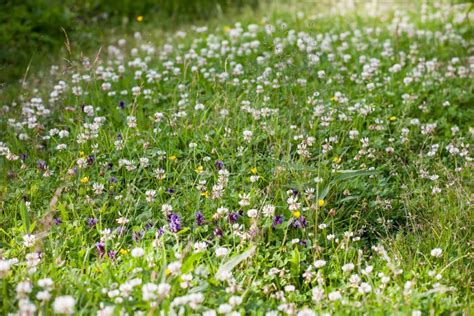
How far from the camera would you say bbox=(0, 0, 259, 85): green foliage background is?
7.57 metres

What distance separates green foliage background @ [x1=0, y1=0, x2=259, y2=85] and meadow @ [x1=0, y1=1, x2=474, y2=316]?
786 mm

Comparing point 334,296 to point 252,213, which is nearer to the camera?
point 334,296

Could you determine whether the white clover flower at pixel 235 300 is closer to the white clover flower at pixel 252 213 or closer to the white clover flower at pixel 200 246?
the white clover flower at pixel 200 246

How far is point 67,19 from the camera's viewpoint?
8305 millimetres

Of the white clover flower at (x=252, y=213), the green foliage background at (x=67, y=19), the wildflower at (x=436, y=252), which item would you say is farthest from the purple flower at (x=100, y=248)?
the green foliage background at (x=67, y=19)

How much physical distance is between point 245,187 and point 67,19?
4857mm

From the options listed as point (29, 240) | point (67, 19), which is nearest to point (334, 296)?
point (29, 240)

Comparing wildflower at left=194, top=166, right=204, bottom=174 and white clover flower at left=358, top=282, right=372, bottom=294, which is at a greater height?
wildflower at left=194, top=166, right=204, bottom=174

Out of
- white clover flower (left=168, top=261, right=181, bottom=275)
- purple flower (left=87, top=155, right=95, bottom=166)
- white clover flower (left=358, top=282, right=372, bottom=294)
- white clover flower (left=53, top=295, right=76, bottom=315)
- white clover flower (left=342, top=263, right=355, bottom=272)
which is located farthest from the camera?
purple flower (left=87, top=155, right=95, bottom=166)

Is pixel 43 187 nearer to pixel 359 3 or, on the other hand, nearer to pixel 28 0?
pixel 28 0

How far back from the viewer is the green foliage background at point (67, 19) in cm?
757

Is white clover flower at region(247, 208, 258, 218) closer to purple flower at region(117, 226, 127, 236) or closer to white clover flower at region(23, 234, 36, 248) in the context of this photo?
purple flower at region(117, 226, 127, 236)

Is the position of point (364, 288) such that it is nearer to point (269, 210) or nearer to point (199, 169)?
point (269, 210)

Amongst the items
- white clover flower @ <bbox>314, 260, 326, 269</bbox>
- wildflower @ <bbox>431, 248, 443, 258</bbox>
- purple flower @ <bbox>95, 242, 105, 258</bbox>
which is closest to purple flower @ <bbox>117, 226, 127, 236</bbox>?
purple flower @ <bbox>95, 242, 105, 258</bbox>
